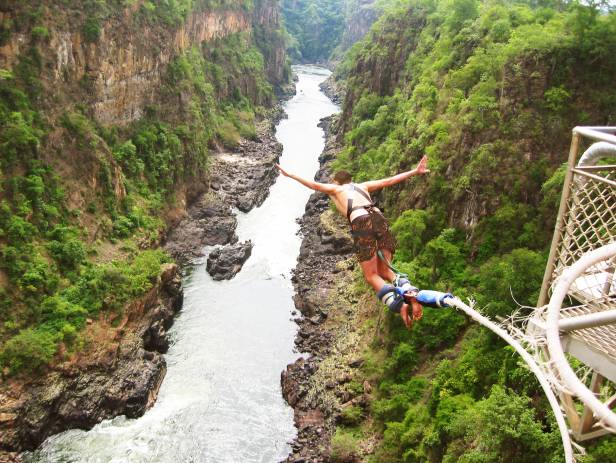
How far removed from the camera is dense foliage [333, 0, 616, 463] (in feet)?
47.8

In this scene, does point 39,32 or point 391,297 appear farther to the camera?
point 39,32

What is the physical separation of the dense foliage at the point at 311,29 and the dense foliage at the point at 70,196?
300ft

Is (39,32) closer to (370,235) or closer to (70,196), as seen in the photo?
(70,196)

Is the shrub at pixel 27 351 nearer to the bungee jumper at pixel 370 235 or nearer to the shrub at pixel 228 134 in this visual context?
the bungee jumper at pixel 370 235

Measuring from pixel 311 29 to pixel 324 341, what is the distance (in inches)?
4491

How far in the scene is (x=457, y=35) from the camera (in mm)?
32375

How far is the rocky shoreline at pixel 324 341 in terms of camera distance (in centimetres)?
2130

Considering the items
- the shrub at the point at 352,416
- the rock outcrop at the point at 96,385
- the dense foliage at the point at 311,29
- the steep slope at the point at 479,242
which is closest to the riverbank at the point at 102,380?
the rock outcrop at the point at 96,385

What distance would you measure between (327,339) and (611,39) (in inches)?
679

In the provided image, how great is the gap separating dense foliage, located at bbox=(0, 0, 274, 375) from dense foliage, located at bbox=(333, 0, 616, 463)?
11997mm

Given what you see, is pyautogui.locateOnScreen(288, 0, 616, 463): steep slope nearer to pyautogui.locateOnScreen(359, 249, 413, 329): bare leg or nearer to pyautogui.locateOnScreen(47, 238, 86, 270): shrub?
pyautogui.locateOnScreen(359, 249, 413, 329): bare leg

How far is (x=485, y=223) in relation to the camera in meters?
21.6

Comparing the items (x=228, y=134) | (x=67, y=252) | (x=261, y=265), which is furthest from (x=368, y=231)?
(x=228, y=134)

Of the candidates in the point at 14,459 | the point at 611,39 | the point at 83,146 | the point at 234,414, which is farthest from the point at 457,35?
the point at 14,459
